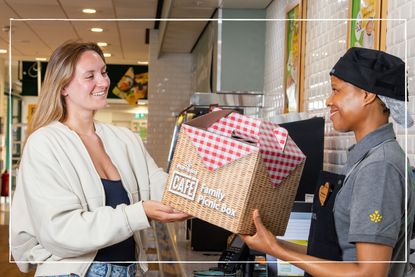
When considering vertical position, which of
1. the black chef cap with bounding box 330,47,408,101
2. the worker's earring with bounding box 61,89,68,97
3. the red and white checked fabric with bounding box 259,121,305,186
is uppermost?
the black chef cap with bounding box 330,47,408,101

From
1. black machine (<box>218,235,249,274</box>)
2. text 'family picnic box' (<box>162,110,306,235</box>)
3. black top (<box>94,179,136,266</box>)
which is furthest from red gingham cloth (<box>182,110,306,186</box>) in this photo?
black machine (<box>218,235,249,274</box>)

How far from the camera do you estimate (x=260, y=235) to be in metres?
0.97

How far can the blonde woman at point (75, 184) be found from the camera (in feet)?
3.46

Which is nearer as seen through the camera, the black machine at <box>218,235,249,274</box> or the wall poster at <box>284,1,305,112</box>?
the wall poster at <box>284,1,305,112</box>

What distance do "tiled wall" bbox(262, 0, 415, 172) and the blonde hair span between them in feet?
1.53

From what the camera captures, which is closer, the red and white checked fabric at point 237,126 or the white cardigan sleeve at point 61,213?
the red and white checked fabric at point 237,126

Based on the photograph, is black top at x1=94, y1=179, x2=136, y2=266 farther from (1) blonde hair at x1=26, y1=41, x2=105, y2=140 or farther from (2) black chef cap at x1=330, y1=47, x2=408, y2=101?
(2) black chef cap at x1=330, y1=47, x2=408, y2=101

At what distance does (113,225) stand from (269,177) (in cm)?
30

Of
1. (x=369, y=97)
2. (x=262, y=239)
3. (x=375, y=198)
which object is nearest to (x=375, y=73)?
(x=369, y=97)

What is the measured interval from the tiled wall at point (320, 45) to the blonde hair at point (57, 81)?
0.47 meters

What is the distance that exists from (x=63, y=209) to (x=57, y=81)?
0.72 ft

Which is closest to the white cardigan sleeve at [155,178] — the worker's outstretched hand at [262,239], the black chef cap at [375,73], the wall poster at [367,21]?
the worker's outstretched hand at [262,239]

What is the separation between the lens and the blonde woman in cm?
105

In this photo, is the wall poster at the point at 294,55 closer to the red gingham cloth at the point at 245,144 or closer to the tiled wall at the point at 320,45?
the tiled wall at the point at 320,45
